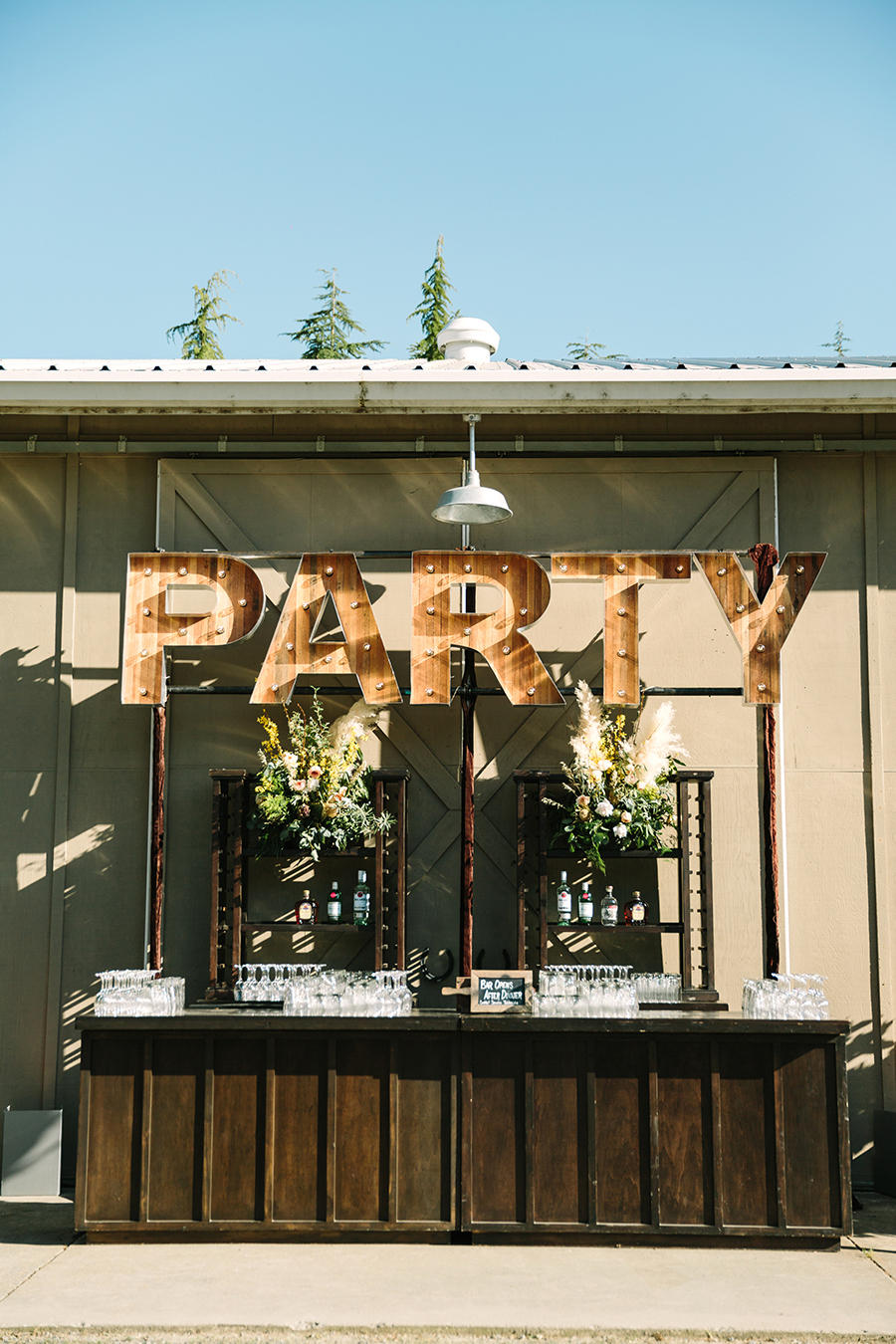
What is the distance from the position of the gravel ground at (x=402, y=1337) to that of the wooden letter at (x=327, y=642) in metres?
3.41

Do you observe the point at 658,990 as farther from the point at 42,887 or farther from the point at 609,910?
the point at 42,887

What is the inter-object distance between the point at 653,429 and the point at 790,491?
0.98 metres

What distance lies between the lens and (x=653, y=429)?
792cm

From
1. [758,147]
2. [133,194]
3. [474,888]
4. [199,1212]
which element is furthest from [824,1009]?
[133,194]

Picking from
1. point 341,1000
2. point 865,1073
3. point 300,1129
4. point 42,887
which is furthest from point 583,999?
point 42,887

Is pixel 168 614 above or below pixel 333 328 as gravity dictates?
below

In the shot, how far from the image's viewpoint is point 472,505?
675 cm

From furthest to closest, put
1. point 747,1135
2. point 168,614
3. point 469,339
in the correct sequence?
point 469,339, point 168,614, point 747,1135

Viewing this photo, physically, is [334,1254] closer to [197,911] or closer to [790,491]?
[197,911]

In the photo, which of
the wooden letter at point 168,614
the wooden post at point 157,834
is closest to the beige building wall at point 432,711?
the wooden post at point 157,834

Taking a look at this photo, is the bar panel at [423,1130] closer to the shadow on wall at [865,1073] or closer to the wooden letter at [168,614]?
the wooden letter at [168,614]

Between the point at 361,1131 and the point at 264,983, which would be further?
the point at 264,983

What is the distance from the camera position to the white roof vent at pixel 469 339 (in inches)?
331

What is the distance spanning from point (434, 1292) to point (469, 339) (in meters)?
5.94
